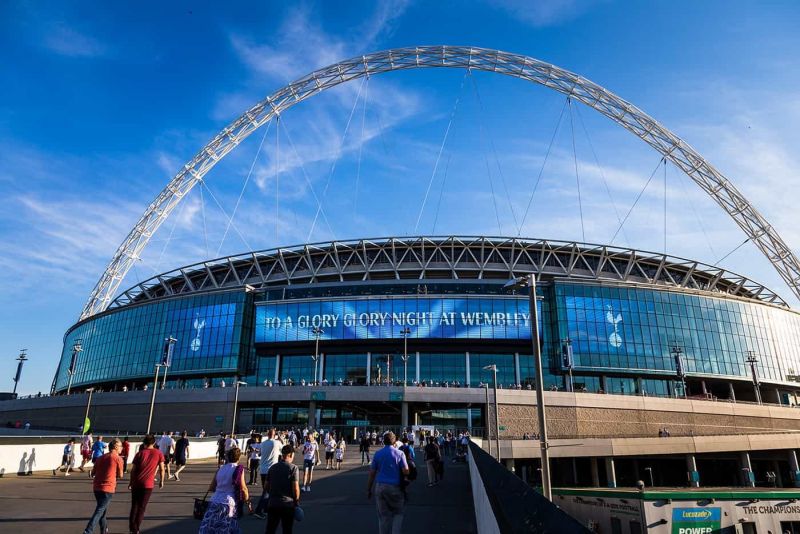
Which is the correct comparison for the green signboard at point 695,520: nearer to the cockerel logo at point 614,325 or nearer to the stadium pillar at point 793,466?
the stadium pillar at point 793,466

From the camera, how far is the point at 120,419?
233ft

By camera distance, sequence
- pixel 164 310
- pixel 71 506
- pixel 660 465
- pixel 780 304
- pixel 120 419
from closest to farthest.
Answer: pixel 71 506 < pixel 660 465 < pixel 120 419 < pixel 164 310 < pixel 780 304

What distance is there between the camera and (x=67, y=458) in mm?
23109

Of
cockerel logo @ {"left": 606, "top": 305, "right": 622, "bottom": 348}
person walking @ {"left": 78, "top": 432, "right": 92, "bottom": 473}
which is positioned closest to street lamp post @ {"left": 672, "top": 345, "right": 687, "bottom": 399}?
cockerel logo @ {"left": 606, "top": 305, "right": 622, "bottom": 348}

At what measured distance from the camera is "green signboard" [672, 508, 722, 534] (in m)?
17.7

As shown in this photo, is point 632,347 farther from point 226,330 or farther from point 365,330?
point 226,330

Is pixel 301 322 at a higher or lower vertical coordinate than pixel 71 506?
higher

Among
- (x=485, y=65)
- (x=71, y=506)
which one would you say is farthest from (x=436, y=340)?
(x=71, y=506)

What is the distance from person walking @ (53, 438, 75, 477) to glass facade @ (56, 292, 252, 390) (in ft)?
174

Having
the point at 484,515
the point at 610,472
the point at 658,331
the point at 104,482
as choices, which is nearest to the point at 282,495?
the point at 484,515

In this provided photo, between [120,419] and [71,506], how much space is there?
65.6m

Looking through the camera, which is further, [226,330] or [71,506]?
[226,330]

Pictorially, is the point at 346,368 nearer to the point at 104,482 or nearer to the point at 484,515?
the point at 104,482

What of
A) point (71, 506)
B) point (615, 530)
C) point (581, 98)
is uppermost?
point (581, 98)
